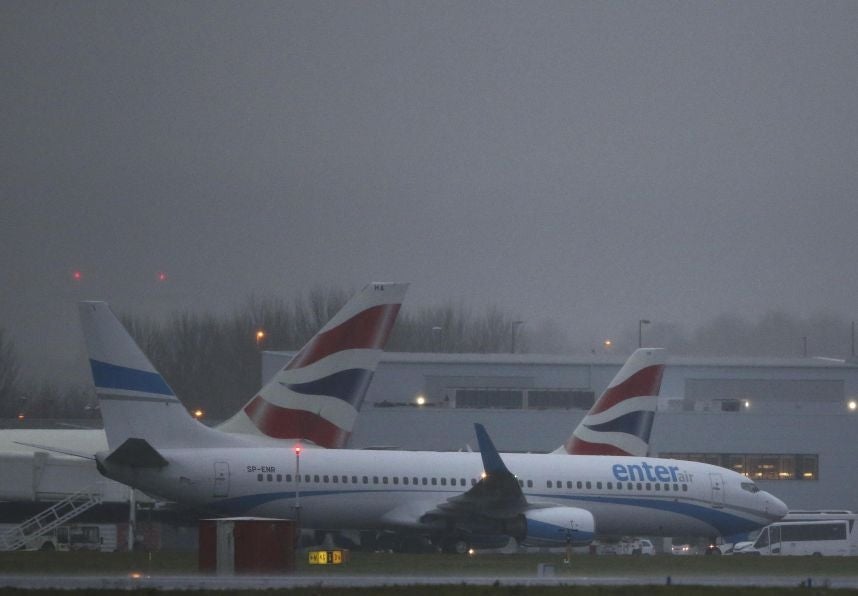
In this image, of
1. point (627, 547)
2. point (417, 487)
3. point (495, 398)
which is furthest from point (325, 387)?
point (495, 398)

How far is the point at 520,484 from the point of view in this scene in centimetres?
5041

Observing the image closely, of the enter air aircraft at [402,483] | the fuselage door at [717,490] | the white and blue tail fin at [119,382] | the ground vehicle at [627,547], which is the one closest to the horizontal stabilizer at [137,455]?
the enter air aircraft at [402,483]

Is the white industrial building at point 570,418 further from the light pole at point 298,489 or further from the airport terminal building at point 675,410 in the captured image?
the light pole at point 298,489

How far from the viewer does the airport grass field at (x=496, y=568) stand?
31.4 m

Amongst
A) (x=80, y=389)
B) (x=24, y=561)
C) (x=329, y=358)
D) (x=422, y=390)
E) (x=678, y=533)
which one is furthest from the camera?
(x=80, y=389)

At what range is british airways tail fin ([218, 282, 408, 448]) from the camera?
46969mm

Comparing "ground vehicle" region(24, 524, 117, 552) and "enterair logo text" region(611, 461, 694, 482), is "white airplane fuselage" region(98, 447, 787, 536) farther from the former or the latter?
"ground vehicle" region(24, 524, 117, 552)

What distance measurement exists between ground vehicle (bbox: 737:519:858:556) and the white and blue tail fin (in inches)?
1100

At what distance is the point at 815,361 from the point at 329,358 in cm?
5451

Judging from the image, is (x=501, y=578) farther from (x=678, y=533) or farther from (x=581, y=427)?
(x=581, y=427)

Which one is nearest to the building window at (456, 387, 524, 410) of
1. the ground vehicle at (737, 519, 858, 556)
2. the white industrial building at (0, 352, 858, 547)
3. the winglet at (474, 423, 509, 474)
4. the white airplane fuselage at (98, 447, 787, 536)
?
the white industrial building at (0, 352, 858, 547)

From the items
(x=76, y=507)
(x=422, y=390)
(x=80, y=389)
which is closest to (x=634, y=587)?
(x=76, y=507)

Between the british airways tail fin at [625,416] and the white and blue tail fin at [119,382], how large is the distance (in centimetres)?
2138

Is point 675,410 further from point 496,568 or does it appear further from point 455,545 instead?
point 496,568
